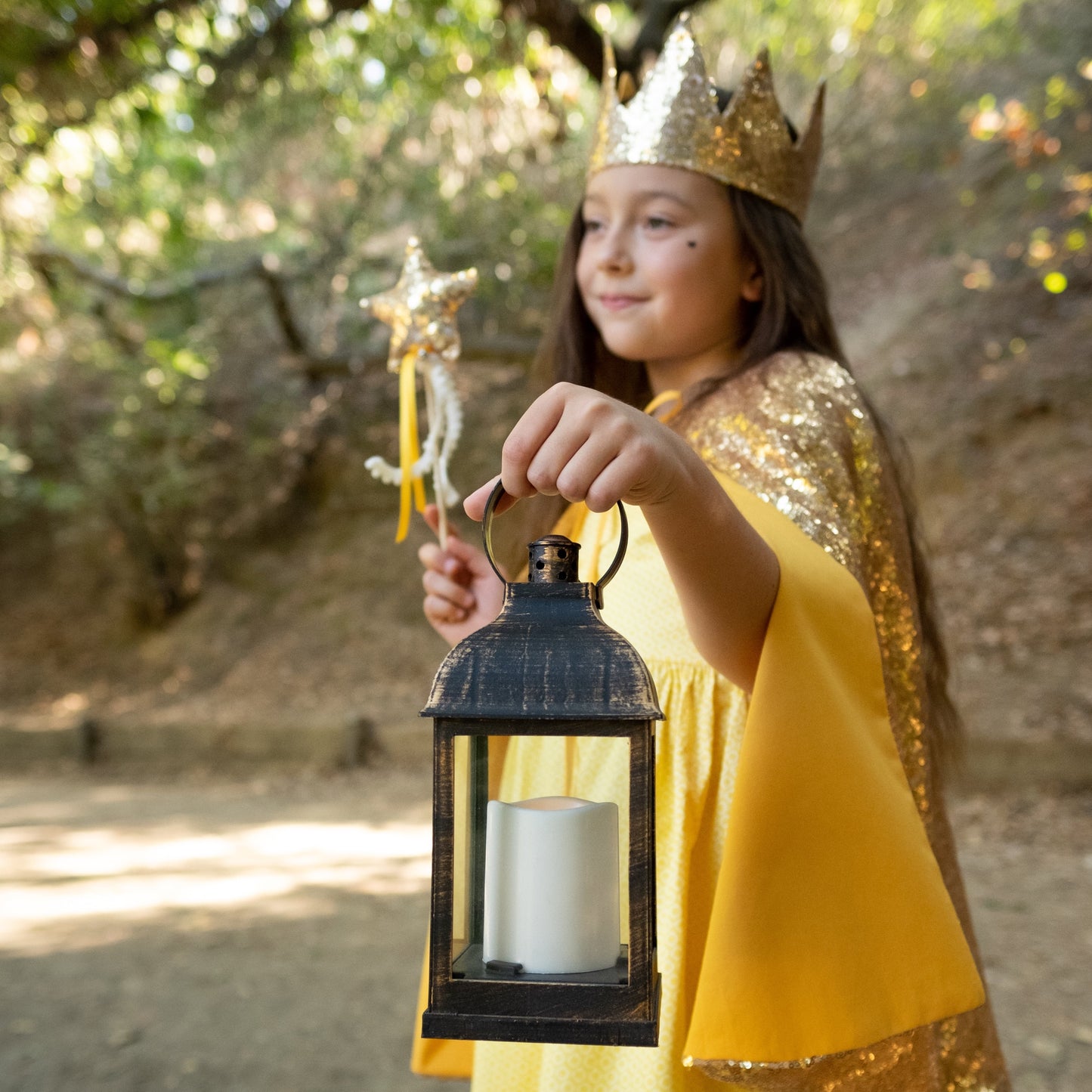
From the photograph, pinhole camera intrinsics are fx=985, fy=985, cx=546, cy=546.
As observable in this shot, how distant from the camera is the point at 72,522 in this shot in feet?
29.7

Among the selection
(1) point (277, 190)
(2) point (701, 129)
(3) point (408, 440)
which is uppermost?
(1) point (277, 190)

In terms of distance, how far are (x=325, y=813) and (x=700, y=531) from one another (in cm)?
460

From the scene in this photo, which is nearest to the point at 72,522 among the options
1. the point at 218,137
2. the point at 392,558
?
the point at 392,558

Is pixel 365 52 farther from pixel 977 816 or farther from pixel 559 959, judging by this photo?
pixel 559 959

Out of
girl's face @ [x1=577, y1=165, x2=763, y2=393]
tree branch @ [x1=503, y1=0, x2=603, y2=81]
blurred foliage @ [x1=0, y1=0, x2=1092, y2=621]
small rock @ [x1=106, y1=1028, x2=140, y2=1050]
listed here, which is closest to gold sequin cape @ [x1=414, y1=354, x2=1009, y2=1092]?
girl's face @ [x1=577, y1=165, x2=763, y2=393]

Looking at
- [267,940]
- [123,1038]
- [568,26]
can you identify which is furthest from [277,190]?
[123,1038]

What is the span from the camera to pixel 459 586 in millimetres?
1362

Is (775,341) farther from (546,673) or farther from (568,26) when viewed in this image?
(568,26)

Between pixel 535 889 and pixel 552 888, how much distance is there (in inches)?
0.5

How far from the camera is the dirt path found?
8.45 feet

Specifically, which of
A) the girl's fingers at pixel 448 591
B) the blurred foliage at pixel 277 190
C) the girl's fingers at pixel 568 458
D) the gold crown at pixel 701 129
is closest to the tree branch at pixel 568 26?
the blurred foliage at pixel 277 190

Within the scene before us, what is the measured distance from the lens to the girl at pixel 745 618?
0.91m

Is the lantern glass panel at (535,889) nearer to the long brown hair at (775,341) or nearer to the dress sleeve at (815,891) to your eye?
the dress sleeve at (815,891)

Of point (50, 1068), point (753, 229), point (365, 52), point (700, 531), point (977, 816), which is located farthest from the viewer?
point (365, 52)
